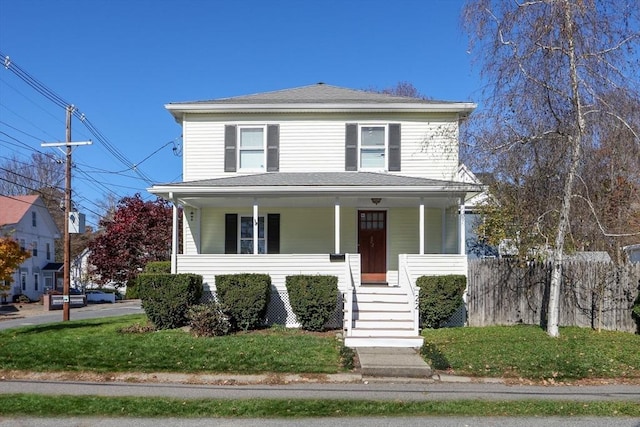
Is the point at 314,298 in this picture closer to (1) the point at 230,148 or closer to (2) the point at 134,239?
(1) the point at 230,148

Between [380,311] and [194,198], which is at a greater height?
[194,198]

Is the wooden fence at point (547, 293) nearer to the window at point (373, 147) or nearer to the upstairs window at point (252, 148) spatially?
the window at point (373, 147)

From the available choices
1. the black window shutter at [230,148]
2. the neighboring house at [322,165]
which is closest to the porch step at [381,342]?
the neighboring house at [322,165]

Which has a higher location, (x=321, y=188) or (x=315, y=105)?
(x=315, y=105)

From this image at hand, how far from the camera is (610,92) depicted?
1152cm

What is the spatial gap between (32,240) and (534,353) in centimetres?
4623

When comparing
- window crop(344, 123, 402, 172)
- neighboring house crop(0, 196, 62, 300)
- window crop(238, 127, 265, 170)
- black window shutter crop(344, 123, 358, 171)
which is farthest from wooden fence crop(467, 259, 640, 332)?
neighboring house crop(0, 196, 62, 300)

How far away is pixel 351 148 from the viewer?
16.8m

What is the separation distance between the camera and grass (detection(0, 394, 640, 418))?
7.16 meters

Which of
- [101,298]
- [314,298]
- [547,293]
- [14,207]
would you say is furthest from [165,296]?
[14,207]

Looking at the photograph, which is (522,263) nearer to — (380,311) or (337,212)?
(380,311)

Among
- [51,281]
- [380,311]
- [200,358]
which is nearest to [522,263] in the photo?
[380,311]

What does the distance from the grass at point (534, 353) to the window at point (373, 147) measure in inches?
227

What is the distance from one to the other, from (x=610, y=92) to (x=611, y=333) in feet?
19.2
